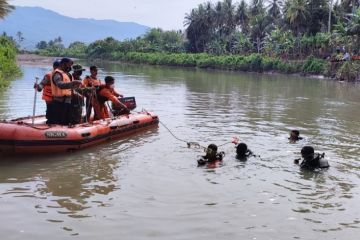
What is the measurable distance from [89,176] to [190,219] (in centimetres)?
275

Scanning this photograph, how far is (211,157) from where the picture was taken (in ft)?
31.7

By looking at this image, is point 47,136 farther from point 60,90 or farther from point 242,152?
point 242,152

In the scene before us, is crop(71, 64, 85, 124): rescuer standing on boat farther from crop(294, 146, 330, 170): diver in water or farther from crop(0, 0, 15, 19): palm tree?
crop(0, 0, 15, 19): palm tree

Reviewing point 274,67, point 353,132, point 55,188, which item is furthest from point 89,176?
point 274,67

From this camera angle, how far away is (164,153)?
10789mm

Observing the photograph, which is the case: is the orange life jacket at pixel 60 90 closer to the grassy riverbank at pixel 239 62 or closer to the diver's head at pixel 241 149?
the diver's head at pixel 241 149

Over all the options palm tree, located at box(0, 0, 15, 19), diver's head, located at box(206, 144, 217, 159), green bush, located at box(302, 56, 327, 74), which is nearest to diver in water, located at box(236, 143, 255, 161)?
diver's head, located at box(206, 144, 217, 159)

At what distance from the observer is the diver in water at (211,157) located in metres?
9.56

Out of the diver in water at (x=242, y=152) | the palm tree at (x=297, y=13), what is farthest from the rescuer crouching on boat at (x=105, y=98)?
the palm tree at (x=297, y=13)

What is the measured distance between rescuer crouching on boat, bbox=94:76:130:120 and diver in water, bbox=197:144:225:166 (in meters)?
3.76

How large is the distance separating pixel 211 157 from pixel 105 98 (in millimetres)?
4074

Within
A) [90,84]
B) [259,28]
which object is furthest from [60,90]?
[259,28]

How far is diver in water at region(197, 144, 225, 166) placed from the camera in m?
9.56

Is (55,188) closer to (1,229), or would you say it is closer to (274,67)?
(1,229)
